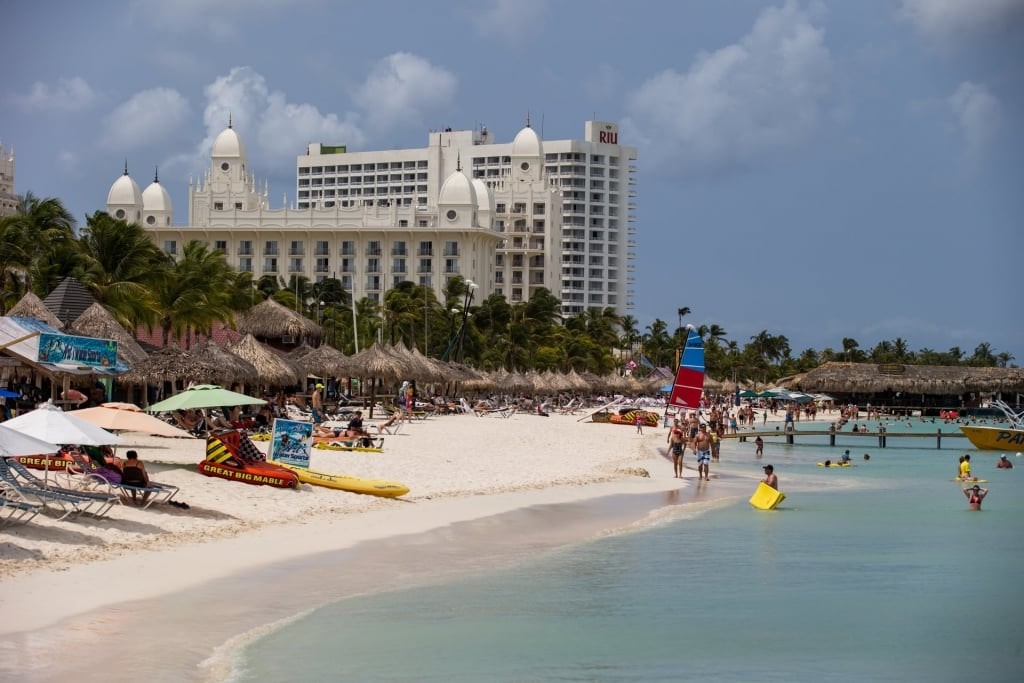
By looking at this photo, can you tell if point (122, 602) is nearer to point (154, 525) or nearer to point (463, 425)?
point (154, 525)

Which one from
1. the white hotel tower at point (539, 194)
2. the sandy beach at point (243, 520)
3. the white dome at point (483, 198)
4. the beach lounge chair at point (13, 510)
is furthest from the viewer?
the white hotel tower at point (539, 194)

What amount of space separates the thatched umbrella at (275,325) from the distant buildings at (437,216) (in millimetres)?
56384

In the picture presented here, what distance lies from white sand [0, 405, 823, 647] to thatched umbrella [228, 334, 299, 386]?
4.41m

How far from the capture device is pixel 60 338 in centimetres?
2244

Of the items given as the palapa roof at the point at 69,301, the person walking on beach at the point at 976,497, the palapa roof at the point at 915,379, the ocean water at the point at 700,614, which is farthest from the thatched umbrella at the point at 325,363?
the palapa roof at the point at 915,379

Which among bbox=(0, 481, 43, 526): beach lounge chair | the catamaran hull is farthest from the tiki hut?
bbox=(0, 481, 43, 526): beach lounge chair

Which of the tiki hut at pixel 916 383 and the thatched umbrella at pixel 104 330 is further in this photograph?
the tiki hut at pixel 916 383

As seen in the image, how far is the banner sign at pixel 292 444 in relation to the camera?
779 inches

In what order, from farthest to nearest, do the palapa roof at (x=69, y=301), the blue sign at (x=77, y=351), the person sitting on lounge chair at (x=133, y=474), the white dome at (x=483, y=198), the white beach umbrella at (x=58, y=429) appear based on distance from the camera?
the white dome at (x=483, y=198), the palapa roof at (x=69, y=301), the blue sign at (x=77, y=351), the person sitting on lounge chair at (x=133, y=474), the white beach umbrella at (x=58, y=429)

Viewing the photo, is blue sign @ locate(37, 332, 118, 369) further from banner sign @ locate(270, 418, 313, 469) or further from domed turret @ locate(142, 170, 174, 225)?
domed turret @ locate(142, 170, 174, 225)

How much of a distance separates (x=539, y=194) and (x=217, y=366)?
334 feet

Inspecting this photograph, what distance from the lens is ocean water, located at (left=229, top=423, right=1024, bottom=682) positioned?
36.2 ft

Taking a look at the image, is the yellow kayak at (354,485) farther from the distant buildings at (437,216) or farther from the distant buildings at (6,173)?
the distant buildings at (6,173)

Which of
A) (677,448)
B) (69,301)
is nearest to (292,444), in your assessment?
(677,448)
